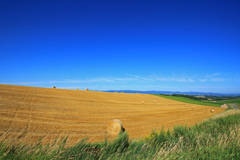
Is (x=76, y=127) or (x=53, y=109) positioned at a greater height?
(x=53, y=109)

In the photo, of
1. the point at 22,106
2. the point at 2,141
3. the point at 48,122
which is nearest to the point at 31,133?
the point at 48,122

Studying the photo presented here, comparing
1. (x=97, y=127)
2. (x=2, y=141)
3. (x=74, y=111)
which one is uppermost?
(x=2, y=141)

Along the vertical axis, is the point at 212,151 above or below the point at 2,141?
below

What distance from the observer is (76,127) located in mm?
11961

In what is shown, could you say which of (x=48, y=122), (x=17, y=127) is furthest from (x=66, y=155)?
(x=48, y=122)

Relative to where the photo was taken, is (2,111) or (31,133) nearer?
(31,133)

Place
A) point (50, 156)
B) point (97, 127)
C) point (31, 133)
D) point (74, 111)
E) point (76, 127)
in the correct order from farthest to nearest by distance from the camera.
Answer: point (74, 111) < point (97, 127) < point (76, 127) < point (31, 133) < point (50, 156)

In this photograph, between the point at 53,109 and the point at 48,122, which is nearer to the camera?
the point at 48,122

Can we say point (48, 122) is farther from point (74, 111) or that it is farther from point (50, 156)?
point (50, 156)

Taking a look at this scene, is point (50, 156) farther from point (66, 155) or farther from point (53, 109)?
point (53, 109)

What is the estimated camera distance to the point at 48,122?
11.6 m

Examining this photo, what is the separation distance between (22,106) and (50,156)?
40.3 ft

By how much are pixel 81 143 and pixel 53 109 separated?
11.8m

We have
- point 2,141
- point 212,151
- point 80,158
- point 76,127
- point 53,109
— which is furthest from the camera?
point 53,109
